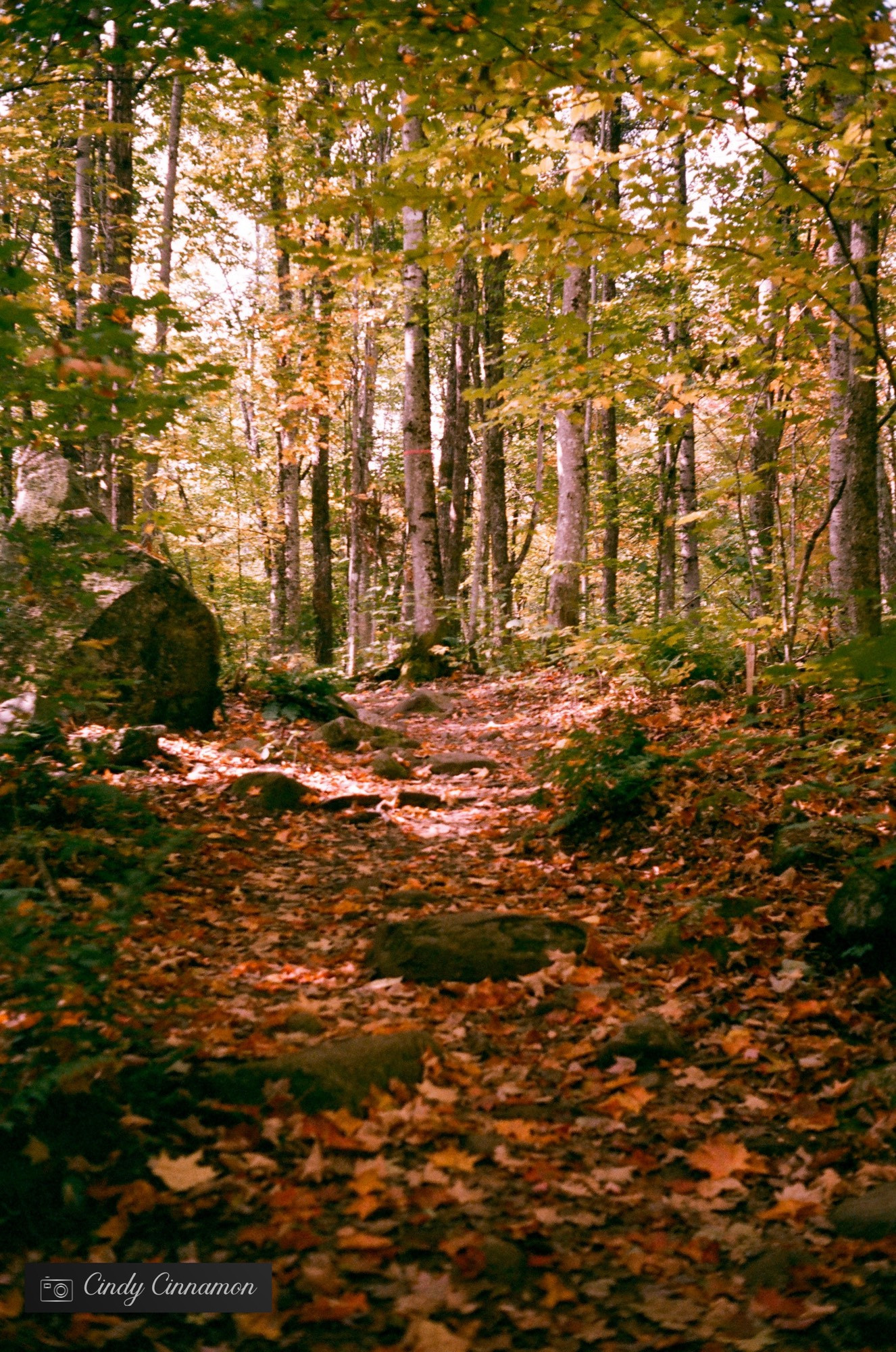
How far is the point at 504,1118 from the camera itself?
3037 millimetres

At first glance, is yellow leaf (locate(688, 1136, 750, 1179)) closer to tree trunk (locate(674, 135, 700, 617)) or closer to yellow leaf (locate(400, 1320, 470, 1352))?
yellow leaf (locate(400, 1320, 470, 1352))

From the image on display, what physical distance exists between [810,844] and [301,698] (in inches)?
250

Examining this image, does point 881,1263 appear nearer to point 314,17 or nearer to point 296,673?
point 314,17

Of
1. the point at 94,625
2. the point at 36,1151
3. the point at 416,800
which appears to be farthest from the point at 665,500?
the point at 36,1151

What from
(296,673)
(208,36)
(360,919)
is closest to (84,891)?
(360,919)

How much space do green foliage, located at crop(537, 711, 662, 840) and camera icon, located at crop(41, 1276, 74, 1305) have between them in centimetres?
445

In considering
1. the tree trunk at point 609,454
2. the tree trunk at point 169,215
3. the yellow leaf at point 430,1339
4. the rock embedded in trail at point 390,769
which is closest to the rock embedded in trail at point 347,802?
the rock embedded in trail at point 390,769

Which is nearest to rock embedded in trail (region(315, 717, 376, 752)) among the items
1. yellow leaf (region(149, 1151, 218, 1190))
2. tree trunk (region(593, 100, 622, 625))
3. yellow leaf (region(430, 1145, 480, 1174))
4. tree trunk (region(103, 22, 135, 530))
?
tree trunk (region(103, 22, 135, 530))

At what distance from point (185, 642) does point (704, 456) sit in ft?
78.4

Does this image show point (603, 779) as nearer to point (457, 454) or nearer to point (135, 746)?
point (135, 746)

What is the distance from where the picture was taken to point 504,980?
161 inches

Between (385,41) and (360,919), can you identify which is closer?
(385,41)

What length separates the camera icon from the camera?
78.5 inches

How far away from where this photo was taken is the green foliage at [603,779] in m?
6.02
